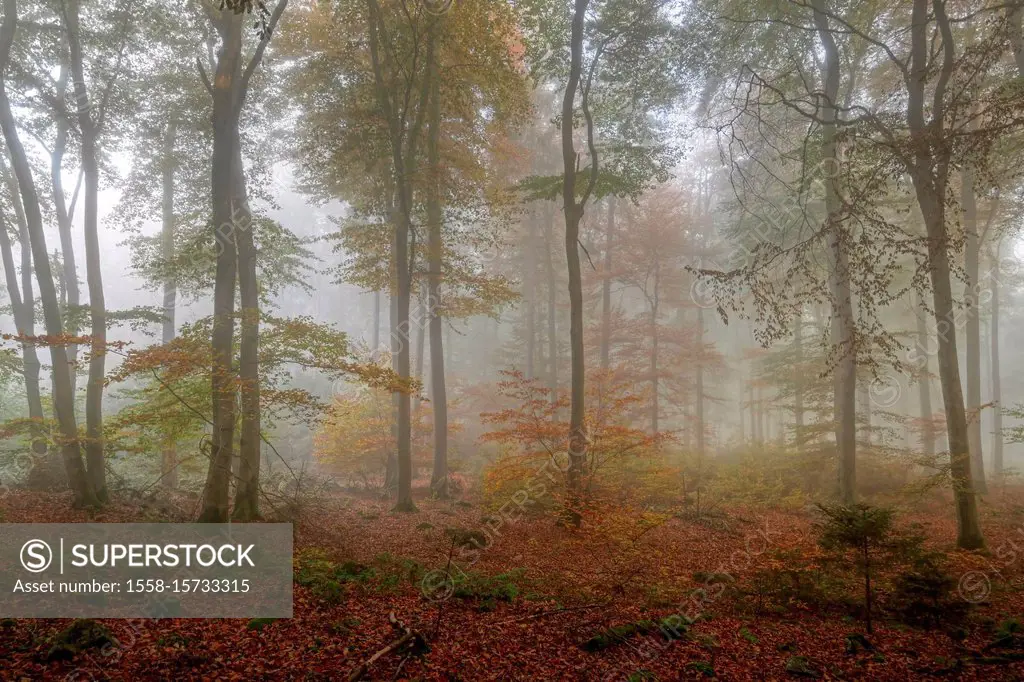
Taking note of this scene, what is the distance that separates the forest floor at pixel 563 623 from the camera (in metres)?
5.12

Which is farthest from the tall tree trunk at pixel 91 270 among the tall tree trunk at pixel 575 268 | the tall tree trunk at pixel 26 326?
the tall tree trunk at pixel 575 268

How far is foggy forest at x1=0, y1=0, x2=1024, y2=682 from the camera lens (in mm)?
5984

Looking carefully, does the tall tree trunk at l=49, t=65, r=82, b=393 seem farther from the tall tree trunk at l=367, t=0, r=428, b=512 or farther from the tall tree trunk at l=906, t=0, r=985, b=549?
the tall tree trunk at l=906, t=0, r=985, b=549

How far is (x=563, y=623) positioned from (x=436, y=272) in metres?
9.81

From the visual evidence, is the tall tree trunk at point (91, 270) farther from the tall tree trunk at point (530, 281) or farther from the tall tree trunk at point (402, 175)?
the tall tree trunk at point (530, 281)

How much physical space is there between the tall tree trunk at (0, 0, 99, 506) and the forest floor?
0.68 meters

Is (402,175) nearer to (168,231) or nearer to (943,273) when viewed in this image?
(168,231)

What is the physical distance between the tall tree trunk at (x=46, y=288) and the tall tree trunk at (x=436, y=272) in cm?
791

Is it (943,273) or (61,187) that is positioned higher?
(61,187)

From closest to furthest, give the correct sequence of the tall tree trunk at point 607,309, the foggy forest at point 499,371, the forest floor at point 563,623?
the forest floor at point 563,623 < the foggy forest at point 499,371 < the tall tree trunk at point 607,309

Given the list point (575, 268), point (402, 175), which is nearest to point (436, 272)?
point (402, 175)

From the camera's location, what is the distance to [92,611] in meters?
5.92

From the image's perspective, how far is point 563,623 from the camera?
20.9 feet

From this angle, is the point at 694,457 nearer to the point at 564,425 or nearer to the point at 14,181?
the point at 564,425
